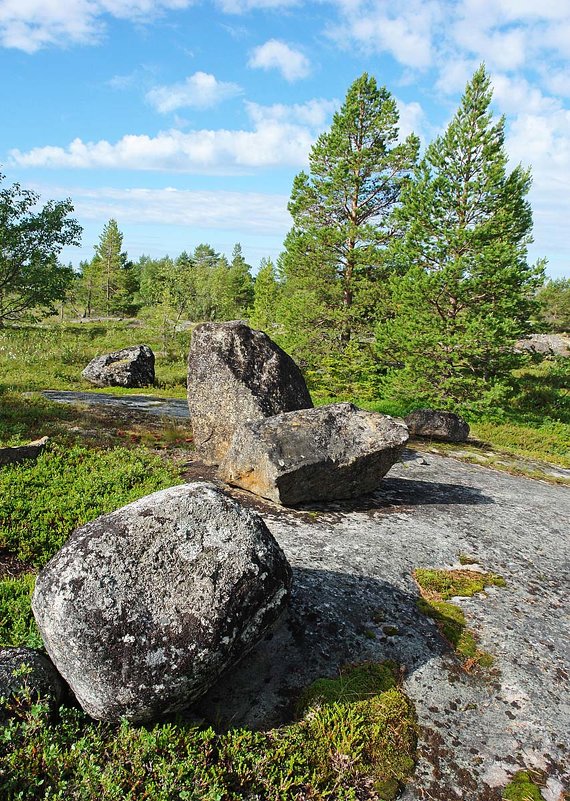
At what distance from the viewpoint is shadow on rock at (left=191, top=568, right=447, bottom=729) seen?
5691 millimetres

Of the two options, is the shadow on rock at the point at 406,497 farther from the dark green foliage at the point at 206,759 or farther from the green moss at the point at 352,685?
the dark green foliage at the point at 206,759

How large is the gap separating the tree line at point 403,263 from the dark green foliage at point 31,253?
0.45 ft

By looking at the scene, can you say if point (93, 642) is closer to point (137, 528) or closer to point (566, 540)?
point (137, 528)

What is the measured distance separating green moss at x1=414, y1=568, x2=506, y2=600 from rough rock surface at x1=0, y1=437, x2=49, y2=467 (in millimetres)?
10171

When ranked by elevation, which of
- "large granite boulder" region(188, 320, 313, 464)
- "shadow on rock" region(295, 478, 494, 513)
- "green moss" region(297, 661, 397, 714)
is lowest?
"green moss" region(297, 661, 397, 714)

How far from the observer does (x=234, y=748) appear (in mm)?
5039

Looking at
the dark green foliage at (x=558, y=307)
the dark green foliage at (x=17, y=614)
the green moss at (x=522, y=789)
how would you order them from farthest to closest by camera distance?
the dark green foliage at (x=558, y=307) → the dark green foliage at (x=17, y=614) → the green moss at (x=522, y=789)

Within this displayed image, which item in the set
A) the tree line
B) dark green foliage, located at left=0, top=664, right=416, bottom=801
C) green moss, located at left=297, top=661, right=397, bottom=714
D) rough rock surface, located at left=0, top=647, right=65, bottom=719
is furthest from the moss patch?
the tree line

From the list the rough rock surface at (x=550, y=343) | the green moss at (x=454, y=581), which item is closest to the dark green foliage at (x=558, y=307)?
the rough rock surface at (x=550, y=343)

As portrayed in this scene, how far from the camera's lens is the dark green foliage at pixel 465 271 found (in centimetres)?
2492

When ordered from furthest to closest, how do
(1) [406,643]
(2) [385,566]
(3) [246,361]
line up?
1. (3) [246,361]
2. (2) [385,566]
3. (1) [406,643]

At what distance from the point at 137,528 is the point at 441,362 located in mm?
23008

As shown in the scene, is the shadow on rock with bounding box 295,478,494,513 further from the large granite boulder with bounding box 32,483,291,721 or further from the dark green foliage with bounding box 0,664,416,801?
the dark green foliage with bounding box 0,664,416,801

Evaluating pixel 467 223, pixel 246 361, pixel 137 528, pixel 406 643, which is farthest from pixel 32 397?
pixel 467 223
